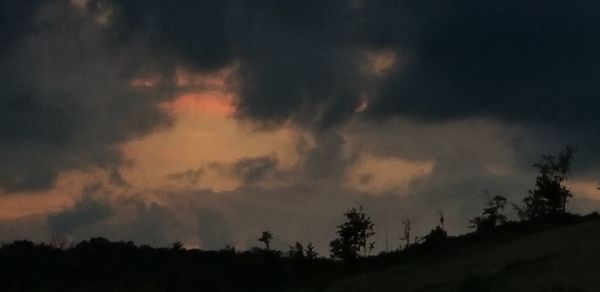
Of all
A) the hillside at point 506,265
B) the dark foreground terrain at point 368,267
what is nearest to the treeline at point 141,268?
the dark foreground terrain at point 368,267

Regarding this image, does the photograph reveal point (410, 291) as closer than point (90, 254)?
Yes

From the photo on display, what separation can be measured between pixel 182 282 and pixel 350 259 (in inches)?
918

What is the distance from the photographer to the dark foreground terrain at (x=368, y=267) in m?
57.2

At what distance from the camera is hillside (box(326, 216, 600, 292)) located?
54688 mm

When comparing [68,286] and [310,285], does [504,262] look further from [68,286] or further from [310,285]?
[68,286]

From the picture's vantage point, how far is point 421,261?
249 feet

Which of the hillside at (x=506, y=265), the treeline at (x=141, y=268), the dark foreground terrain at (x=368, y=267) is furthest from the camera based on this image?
the treeline at (x=141, y=268)

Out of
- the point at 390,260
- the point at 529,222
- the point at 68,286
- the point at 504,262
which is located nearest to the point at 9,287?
the point at 68,286

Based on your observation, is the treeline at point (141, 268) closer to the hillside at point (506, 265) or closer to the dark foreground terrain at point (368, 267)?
the dark foreground terrain at point (368, 267)

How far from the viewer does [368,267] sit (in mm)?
82438

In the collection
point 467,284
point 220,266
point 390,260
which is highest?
point 220,266

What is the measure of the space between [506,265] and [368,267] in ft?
75.1

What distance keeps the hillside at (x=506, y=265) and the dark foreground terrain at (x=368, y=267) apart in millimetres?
71

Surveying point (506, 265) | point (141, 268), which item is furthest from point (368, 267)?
point (141, 268)
